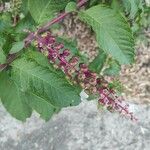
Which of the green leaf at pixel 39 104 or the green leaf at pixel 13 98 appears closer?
the green leaf at pixel 13 98

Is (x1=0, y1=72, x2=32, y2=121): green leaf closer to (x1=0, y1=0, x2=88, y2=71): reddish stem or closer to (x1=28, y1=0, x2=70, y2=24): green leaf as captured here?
(x1=0, y1=0, x2=88, y2=71): reddish stem

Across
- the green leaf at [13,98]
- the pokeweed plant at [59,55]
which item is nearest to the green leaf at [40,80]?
the pokeweed plant at [59,55]

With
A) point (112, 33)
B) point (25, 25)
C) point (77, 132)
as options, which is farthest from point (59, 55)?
point (77, 132)

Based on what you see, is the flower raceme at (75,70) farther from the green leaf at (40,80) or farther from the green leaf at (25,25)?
the green leaf at (25,25)

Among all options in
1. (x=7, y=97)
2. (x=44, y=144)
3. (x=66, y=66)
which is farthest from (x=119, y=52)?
(x=44, y=144)

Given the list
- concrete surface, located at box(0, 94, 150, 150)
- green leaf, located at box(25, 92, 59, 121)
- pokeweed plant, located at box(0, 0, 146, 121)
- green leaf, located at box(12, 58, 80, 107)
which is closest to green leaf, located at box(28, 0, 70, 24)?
pokeweed plant, located at box(0, 0, 146, 121)

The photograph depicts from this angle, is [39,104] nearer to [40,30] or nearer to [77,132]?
[40,30]
